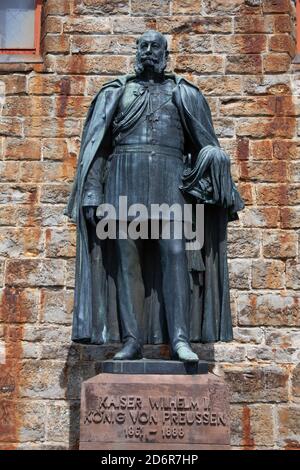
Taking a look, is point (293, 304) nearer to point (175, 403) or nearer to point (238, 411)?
point (238, 411)

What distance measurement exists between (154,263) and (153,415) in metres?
1.06

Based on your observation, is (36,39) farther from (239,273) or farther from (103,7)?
(239,273)

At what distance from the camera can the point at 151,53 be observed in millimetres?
5438

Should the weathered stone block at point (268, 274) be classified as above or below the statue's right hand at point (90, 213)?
below

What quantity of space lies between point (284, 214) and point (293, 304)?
0.85 metres

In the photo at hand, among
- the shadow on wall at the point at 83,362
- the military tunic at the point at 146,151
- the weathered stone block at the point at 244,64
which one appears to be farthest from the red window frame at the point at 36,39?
the military tunic at the point at 146,151

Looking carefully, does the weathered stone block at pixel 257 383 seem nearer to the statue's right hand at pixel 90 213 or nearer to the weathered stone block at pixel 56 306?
the weathered stone block at pixel 56 306

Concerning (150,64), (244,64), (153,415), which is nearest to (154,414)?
(153,415)

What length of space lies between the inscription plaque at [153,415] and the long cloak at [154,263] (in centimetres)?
48

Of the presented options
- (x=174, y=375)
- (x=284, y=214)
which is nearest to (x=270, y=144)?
(x=284, y=214)

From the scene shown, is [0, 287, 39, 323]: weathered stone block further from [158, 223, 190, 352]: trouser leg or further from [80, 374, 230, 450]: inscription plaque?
[80, 374, 230, 450]: inscription plaque

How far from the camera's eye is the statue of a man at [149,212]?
5.20 meters

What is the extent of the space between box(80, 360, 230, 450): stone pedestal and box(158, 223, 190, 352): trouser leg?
38cm

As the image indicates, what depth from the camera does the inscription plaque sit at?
15.6 feet
